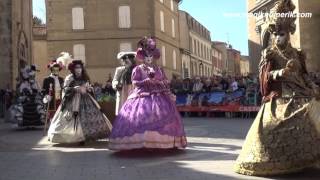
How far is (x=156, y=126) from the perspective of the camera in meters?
10.3

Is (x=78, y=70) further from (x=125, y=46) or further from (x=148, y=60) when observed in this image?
(x=125, y=46)

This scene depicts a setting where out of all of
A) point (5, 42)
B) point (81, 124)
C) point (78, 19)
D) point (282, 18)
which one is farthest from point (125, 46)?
point (282, 18)

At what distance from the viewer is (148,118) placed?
10273 mm

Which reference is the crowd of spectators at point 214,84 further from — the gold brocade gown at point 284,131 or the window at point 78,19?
the window at point 78,19

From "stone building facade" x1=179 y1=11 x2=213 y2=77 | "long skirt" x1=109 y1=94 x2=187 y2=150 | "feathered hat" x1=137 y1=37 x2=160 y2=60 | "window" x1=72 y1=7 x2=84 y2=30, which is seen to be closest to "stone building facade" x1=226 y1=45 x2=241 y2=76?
"stone building facade" x1=179 y1=11 x2=213 y2=77

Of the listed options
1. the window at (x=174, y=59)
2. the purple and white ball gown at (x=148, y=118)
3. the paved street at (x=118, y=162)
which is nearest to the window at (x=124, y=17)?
the window at (x=174, y=59)

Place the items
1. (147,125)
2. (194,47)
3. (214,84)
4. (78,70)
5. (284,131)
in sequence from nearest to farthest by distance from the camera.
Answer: (284,131) < (147,125) < (78,70) < (214,84) < (194,47)

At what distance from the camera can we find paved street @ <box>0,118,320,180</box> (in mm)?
8180

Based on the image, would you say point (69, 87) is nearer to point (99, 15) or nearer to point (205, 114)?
point (205, 114)

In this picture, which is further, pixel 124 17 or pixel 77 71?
pixel 124 17

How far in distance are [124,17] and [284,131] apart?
46.0 meters

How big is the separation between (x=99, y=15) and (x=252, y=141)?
4632 cm

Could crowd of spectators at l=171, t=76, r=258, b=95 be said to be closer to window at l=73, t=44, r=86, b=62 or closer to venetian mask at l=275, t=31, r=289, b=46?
venetian mask at l=275, t=31, r=289, b=46

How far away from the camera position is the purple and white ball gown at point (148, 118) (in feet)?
33.6
